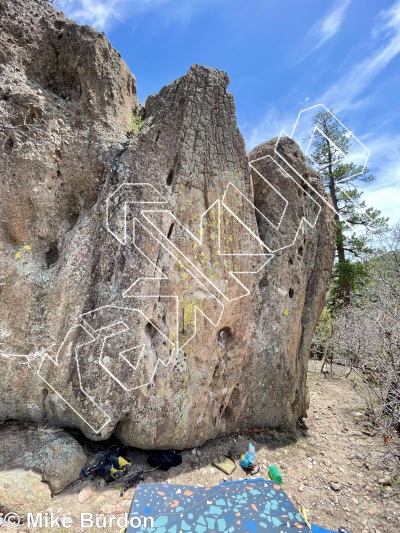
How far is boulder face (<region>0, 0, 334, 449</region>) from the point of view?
4.08 m

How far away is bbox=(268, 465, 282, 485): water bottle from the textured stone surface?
2.99 meters

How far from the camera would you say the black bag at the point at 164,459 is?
4.04 metres

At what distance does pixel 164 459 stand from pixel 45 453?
1.59m

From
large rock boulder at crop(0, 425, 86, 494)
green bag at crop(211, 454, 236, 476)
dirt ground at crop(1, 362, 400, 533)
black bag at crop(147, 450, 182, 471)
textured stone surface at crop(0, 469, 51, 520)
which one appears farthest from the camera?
green bag at crop(211, 454, 236, 476)

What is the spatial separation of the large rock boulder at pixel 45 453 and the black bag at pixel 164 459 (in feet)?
3.08

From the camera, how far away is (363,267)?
12320 mm

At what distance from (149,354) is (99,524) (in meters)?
1.90

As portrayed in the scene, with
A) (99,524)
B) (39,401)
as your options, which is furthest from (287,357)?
(39,401)

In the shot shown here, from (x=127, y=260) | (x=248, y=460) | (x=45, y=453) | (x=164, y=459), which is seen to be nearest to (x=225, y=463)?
(x=248, y=460)

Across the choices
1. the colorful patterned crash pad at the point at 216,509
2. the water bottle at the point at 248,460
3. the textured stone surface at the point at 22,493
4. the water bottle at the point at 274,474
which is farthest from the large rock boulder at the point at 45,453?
the water bottle at the point at 274,474

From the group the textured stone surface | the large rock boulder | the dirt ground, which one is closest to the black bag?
the dirt ground

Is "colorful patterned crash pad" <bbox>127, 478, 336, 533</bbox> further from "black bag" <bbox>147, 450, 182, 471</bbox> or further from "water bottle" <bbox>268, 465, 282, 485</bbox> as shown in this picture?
"black bag" <bbox>147, 450, 182, 471</bbox>

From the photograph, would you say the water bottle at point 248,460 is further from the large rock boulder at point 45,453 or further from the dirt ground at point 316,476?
the large rock boulder at point 45,453

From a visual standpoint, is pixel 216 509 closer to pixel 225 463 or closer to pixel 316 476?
pixel 225 463
